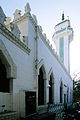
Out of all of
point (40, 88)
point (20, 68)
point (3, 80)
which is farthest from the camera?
point (40, 88)

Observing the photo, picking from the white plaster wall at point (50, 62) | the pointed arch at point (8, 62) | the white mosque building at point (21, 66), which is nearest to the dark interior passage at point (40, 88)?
the white mosque building at point (21, 66)

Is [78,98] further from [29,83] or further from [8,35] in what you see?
[8,35]

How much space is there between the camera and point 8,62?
17.1 feet

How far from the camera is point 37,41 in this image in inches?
328

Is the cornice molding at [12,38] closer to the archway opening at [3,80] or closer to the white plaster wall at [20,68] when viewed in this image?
the white plaster wall at [20,68]

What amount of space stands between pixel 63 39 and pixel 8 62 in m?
23.5

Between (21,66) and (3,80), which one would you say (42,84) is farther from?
(3,80)

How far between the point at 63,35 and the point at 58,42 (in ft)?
5.75

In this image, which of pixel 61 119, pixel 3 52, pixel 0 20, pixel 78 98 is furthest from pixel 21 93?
pixel 78 98

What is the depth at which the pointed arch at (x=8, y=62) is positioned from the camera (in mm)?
4927

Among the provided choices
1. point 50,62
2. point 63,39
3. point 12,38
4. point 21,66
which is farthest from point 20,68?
point 63,39

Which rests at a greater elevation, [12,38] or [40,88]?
[12,38]

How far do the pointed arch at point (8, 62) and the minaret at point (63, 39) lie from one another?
2073 cm

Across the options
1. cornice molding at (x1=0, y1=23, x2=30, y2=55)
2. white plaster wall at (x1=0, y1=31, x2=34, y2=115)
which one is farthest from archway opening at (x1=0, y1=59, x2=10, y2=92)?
cornice molding at (x1=0, y1=23, x2=30, y2=55)
